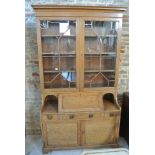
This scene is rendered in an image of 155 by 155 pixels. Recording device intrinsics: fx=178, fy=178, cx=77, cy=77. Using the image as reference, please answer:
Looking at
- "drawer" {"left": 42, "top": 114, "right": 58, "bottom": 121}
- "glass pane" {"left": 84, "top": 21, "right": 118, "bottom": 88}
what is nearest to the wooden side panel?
"drawer" {"left": 42, "top": 114, "right": 58, "bottom": 121}

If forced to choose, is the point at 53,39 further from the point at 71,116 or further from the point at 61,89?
the point at 71,116

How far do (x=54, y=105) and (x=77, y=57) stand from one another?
0.80 metres

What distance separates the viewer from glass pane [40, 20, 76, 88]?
2.33 meters

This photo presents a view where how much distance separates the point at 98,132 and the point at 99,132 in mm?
14

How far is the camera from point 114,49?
2459mm

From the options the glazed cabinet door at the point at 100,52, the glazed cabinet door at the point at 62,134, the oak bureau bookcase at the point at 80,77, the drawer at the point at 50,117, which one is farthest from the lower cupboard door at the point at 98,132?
the glazed cabinet door at the point at 100,52

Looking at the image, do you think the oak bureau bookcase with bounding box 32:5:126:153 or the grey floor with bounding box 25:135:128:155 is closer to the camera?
the oak bureau bookcase with bounding box 32:5:126:153

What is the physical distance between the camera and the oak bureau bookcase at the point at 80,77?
2340 millimetres

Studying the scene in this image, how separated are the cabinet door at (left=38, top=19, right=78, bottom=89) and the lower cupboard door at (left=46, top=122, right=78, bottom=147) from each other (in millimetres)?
523

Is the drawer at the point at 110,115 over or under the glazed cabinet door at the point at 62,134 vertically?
over

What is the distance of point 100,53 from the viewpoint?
248 cm

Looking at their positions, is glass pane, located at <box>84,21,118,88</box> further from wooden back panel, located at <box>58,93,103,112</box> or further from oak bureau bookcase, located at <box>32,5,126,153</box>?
wooden back panel, located at <box>58,93,103,112</box>

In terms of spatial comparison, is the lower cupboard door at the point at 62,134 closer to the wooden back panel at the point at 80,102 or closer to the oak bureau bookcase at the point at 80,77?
the oak bureau bookcase at the point at 80,77
